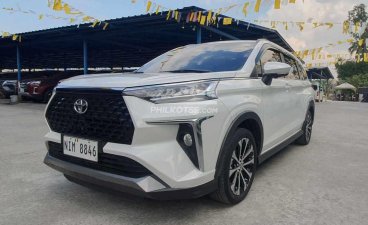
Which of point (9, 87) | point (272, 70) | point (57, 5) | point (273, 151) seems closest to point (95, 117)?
point (272, 70)

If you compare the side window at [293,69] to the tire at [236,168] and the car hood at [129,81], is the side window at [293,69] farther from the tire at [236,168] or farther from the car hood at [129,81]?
the car hood at [129,81]

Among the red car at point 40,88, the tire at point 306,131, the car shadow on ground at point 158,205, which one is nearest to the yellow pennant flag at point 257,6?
the tire at point 306,131

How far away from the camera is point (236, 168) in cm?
291

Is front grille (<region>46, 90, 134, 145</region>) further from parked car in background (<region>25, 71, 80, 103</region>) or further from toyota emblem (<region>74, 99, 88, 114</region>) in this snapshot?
parked car in background (<region>25, 71, 80, 103</region>)

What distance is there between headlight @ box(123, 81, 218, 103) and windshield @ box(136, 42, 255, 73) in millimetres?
747

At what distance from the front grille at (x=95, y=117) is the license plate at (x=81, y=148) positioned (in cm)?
4

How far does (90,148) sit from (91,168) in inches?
6.7

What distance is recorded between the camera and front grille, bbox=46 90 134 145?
92.4 inches

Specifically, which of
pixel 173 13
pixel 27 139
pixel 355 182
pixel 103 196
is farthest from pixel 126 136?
pixel 173 13

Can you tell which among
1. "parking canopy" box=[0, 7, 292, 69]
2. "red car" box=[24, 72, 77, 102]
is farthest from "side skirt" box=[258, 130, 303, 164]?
"red car" box=[24, 72, 77, 102]

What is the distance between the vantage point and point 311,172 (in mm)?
4000

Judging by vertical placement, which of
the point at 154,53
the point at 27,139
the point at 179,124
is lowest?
the point at 27,139

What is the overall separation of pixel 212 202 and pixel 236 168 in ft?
1.31

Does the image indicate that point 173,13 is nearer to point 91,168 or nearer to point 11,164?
point 11,164
